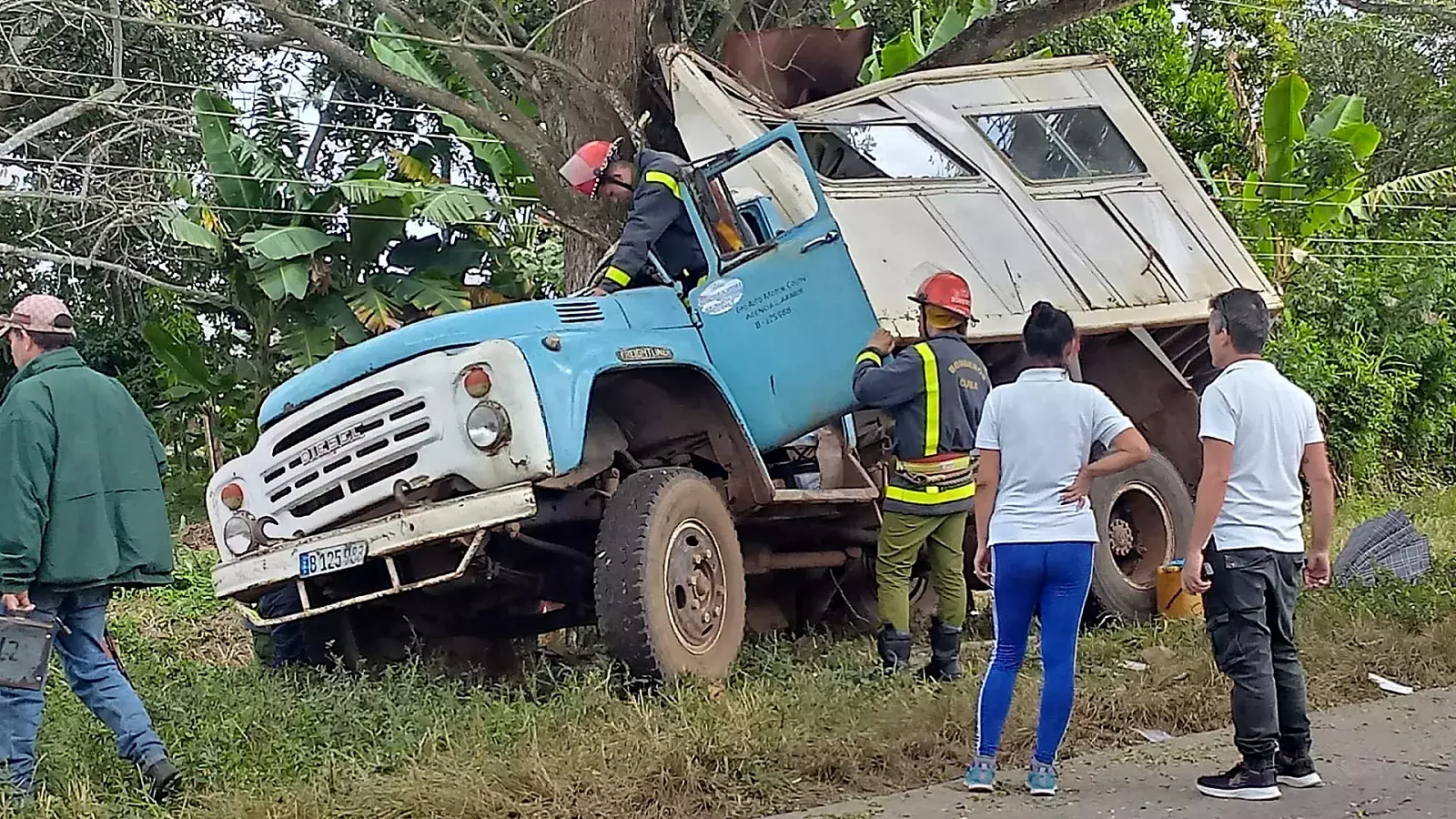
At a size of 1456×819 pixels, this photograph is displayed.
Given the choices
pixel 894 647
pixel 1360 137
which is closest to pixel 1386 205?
pixel 1360 137

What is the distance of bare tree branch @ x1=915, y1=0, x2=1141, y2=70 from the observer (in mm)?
8969

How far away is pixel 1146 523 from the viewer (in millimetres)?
8781

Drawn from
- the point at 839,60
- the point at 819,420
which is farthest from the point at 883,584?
the point at 839,60

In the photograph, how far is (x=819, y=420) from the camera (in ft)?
23.1

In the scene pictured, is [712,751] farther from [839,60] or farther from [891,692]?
[839,60]

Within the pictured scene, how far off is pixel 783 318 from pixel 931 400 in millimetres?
977

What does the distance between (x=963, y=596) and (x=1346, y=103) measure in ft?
39.6

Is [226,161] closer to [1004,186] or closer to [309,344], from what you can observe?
[309,344]

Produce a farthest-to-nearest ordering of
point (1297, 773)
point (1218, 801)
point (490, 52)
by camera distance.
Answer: point (490, 52), point (1297, 773), point (1218, 801)

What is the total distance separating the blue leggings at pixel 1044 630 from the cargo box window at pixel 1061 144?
3899 millimetres

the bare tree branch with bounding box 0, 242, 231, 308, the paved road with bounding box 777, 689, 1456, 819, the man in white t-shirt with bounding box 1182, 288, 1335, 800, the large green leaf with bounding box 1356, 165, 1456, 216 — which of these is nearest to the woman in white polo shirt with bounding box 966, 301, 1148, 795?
the paved road with bounding box 777, 689, 1456, 819

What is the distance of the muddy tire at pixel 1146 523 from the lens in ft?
27.8

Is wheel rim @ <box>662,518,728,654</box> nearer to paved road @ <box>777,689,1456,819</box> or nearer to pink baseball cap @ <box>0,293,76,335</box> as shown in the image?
paved road @ <box>777,689,1456,819</box>

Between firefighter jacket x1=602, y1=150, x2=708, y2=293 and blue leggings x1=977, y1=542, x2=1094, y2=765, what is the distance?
252cm
